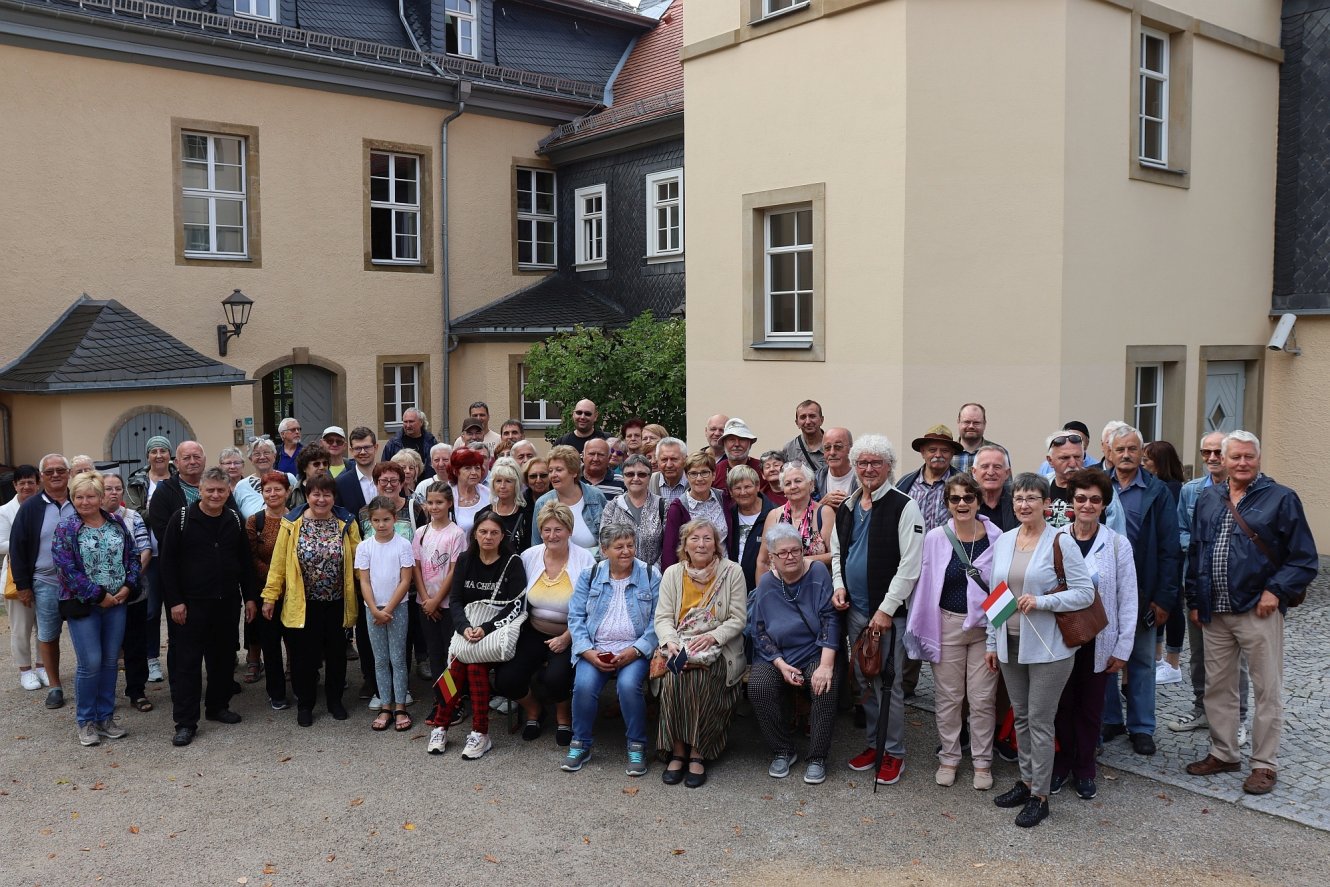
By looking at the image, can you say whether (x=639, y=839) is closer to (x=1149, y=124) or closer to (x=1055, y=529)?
(x=1055, y=529)

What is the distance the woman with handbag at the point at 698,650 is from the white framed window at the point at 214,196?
12.8m

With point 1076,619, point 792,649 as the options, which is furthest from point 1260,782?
point 792,649

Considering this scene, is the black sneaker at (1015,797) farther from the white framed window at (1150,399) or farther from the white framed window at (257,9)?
the white framed window at (257,9)

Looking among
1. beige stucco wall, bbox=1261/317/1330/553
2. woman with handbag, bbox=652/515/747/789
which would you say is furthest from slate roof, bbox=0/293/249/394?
beige stucco wall, bbox=1261/317/1330/553

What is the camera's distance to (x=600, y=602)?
6.71m

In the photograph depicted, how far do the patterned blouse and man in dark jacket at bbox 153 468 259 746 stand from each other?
45cm

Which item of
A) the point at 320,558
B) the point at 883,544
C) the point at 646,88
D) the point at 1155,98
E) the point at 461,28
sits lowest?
the point at 320,558

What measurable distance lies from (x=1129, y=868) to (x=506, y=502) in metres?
4.14

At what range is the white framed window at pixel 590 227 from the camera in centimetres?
1983

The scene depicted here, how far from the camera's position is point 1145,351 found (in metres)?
11.6

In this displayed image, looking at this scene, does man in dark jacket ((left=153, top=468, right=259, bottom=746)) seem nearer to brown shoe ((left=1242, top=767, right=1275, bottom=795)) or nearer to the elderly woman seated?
the elderly woman seated

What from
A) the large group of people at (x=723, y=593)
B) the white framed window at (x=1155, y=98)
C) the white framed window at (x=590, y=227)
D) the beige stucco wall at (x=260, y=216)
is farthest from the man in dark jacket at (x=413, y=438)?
the white framed window at (x=590, y=227)

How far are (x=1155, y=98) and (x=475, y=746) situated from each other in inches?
385

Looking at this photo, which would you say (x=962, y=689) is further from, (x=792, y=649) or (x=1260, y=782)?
(x=1260, y=782)
